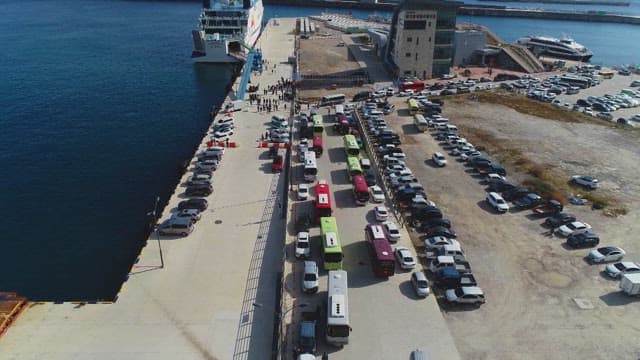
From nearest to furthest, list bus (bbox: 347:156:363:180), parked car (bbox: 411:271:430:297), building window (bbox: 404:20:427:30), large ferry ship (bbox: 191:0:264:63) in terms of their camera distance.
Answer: parked car (bbox: 411:271:430:297) < bus (bbox: 347:156:363:180) < building window (bbox: 404:20:427:30) < large ferry ship (bbox: 191:0:264:63)

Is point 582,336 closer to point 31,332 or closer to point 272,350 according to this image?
point 272,350

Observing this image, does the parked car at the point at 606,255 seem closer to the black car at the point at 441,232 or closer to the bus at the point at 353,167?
the black car at the point at 441,232

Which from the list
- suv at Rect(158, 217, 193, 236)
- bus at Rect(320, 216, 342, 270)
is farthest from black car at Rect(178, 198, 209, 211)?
bus at Rect(320, 216, 342, 270)

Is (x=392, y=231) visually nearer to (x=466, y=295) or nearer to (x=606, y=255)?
(x=466, y=295)

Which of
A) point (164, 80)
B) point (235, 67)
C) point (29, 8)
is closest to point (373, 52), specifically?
point (235, 67)

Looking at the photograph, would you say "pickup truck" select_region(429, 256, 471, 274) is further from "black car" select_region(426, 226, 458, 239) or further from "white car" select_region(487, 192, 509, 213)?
"white car" select_region(487, 192, 509, 213)

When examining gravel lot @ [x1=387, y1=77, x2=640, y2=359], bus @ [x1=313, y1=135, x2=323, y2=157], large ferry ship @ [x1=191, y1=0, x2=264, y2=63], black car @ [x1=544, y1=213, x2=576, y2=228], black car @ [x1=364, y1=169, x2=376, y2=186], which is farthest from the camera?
large ferry ship @ [x1=191, y1=0, x2=264, y2=63]
